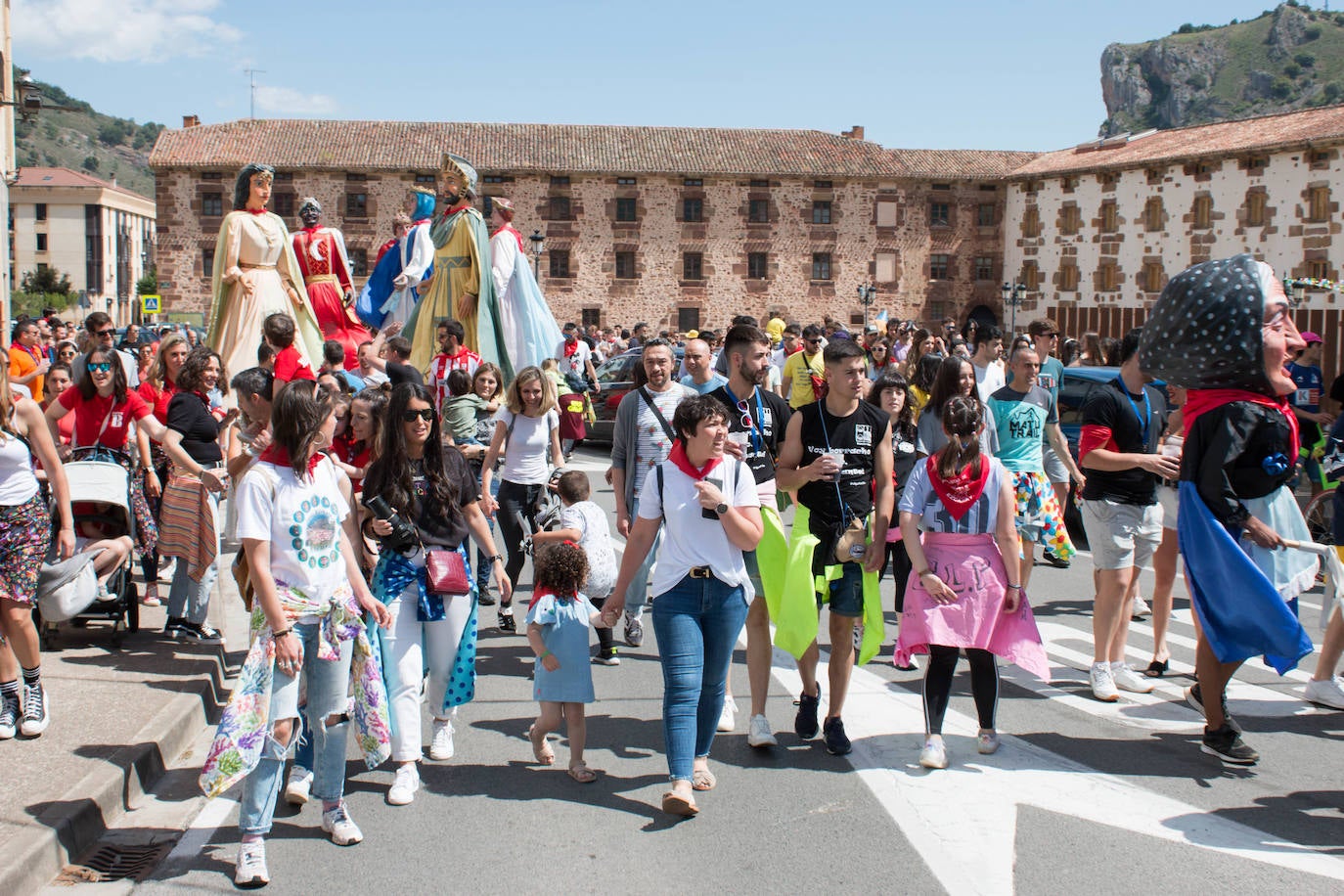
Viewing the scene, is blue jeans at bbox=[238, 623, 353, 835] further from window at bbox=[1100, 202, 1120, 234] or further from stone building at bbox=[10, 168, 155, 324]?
stone building at bbox=[10, 168, 155, 324]

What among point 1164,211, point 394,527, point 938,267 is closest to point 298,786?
point 394,527

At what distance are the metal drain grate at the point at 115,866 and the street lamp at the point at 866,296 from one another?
49.1 metres

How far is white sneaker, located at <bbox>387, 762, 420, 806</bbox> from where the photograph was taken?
201 inches

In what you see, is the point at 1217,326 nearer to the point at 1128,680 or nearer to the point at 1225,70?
the point at 1128,680

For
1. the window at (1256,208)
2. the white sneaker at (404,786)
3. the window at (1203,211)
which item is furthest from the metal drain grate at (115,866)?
the window at (1203,211)

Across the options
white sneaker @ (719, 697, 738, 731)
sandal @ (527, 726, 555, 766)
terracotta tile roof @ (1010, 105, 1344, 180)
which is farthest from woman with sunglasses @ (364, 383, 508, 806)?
terracotta tile roof @ (1010, 105, 1344, 180)

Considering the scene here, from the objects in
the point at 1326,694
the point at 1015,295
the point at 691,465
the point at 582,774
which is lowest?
the point at 582,774

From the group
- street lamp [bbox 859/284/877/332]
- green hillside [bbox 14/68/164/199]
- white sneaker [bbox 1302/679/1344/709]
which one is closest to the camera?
white sneaker [bbox 1302/679/1344/709]

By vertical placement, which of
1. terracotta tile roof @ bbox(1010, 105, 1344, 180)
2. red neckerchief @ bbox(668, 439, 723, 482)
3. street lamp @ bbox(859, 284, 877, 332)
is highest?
terracotta tile roof @ bbox(1010, 105, 1344, 180)

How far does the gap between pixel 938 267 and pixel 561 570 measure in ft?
177

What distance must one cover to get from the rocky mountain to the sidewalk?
145m

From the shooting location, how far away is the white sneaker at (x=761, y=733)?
5.72m

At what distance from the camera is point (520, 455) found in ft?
27.1

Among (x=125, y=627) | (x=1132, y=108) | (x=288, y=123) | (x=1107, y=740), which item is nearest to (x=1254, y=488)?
(x=1107, y=740)
